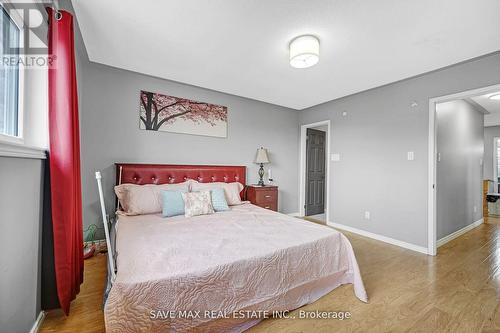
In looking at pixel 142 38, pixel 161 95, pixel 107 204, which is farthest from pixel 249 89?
pixel 107 204

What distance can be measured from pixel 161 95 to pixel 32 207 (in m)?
2.30

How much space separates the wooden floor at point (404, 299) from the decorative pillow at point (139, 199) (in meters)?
0.67

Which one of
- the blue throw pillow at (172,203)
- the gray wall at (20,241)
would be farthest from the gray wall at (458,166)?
the gray wall at (20,241)

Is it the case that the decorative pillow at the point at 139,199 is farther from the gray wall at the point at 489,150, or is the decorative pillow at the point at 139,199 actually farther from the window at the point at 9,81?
the gray wall at the point at 489,150

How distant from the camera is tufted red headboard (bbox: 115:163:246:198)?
2865 mm

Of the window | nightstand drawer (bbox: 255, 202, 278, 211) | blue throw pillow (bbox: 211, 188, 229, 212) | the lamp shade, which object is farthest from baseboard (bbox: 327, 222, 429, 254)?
the window

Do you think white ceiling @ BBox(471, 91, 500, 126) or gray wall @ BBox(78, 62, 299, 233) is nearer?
gray wall @ BBox(78, 62, 299, 233)

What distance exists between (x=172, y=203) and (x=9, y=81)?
5.31 ft

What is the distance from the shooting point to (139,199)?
2508mm

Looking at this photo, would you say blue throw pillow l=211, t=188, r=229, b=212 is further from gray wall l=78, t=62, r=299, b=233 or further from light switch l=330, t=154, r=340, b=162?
light switch l=330, t=154, r=340, b=162

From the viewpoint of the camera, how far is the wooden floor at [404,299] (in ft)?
4.93

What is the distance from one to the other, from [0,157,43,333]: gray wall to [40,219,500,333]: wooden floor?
0.34 metres

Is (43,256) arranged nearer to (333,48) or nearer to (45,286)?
(45,286)

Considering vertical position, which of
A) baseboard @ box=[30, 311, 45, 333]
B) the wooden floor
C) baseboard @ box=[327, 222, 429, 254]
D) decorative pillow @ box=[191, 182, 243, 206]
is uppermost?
decorative pillow @ box=[191, 182, 243, 206]
